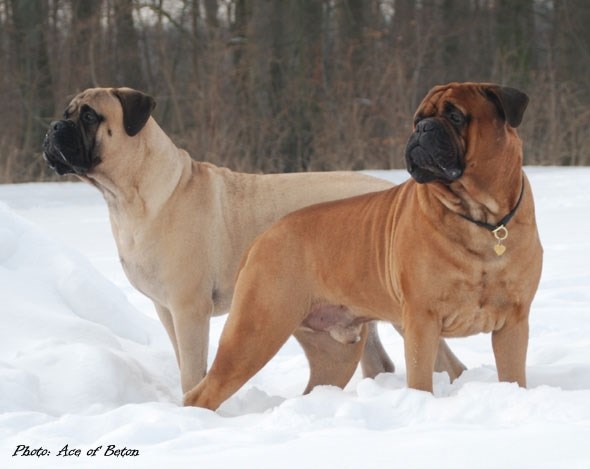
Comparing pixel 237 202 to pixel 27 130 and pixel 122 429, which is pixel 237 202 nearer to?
pixel 122 429

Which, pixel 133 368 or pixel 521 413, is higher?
pixel 521 413

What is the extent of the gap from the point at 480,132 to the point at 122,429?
1.74 meters

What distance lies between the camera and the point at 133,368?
5.27 m

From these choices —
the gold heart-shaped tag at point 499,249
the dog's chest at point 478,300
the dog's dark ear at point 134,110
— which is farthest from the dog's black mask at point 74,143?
the gold heart-shaped tag at point 499,249

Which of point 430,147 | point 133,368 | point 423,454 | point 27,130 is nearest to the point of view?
point 423,454

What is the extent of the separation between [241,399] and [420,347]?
4.04ft

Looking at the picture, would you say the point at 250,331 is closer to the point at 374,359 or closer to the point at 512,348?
the point at 512,348

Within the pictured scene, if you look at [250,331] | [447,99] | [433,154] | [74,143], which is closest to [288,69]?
[74,143]

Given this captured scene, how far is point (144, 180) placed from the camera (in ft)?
17.3

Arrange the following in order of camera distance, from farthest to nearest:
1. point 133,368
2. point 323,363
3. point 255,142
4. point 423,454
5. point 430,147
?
point 255,142 < point 133,368 < point 323,363 < point 430,147 < point 423,454

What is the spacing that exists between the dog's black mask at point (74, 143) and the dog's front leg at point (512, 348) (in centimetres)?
238

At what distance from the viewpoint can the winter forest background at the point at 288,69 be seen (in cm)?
1719

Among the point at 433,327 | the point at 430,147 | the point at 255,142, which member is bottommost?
the point at 255,142

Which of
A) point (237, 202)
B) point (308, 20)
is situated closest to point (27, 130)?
point (308, 20)
